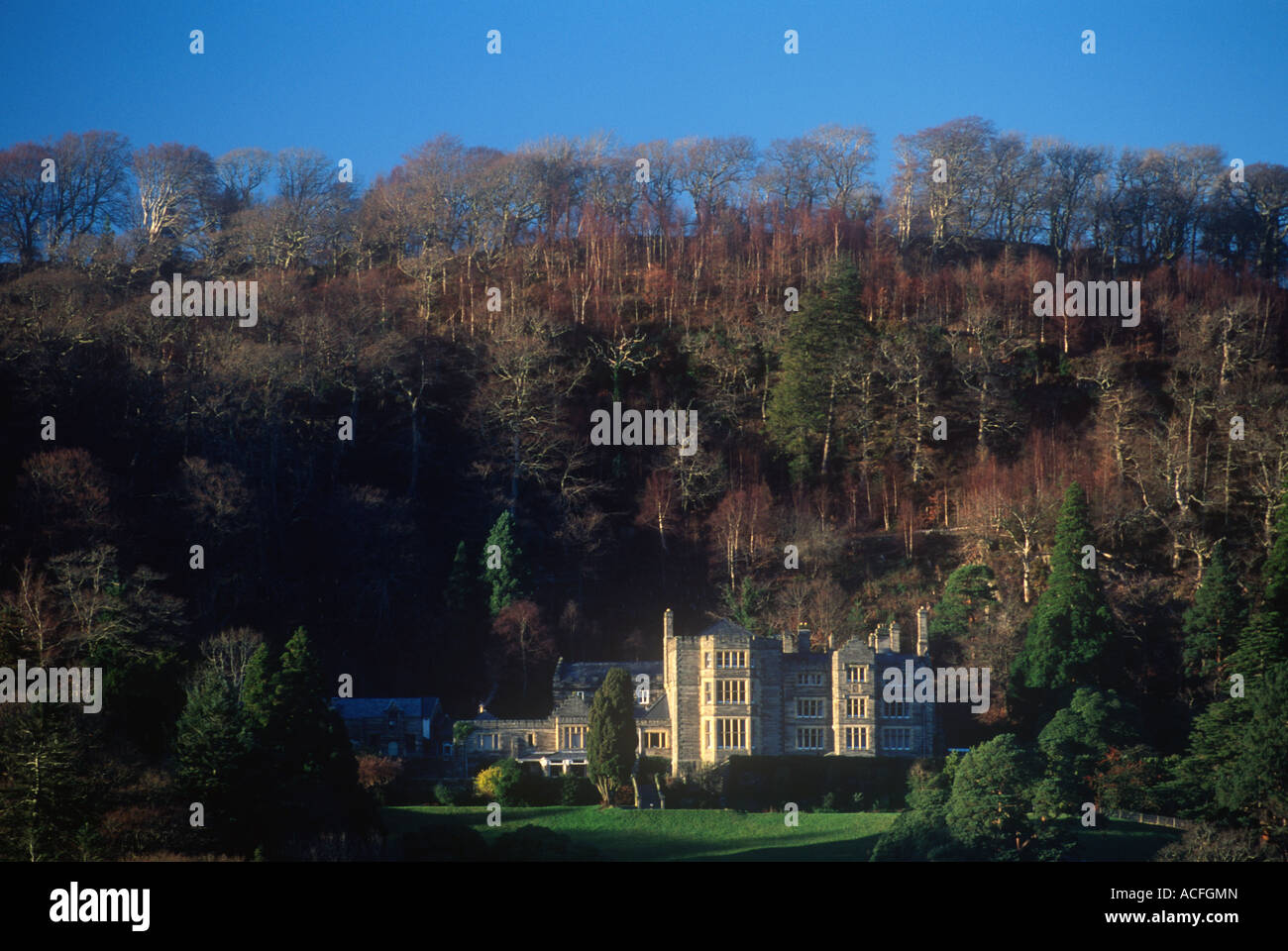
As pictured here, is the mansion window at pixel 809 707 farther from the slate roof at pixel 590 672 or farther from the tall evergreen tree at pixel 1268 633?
the tall evergreen tree at pixel 1268 633

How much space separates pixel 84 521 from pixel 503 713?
18.9 m

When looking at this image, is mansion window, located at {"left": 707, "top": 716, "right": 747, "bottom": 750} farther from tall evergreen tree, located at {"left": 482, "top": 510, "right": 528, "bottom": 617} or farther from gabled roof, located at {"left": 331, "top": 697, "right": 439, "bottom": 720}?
gabled roof, located at {"left": 331, "top": 697, "right": 439, "bottom": 720}

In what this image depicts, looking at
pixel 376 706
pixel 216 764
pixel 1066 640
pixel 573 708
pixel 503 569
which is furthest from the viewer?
pixel 503 569

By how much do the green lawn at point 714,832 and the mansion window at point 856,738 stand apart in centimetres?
540

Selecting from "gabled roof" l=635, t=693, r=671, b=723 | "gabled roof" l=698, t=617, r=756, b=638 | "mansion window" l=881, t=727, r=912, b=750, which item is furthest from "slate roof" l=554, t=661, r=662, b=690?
"mansion window" l=881, t=727, r=912, b=750

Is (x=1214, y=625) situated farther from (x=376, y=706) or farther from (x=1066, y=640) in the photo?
(x=376, y=706)

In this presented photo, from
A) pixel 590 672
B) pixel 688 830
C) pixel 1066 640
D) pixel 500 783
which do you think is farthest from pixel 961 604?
pixel 500 783

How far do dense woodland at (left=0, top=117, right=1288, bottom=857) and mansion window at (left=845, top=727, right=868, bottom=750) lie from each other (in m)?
3.69

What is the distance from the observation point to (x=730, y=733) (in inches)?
2554

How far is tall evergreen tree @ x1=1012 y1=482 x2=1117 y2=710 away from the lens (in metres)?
64.7

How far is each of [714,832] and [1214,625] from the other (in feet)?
77.7

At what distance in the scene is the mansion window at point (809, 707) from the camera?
65.2m

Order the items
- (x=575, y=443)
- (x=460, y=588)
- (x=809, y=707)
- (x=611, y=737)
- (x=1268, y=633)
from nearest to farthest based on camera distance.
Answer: (x=611, y=737), (x=1268, y=633), (x=809, y=707), (x=460, y=588), (x=575, y=443)
